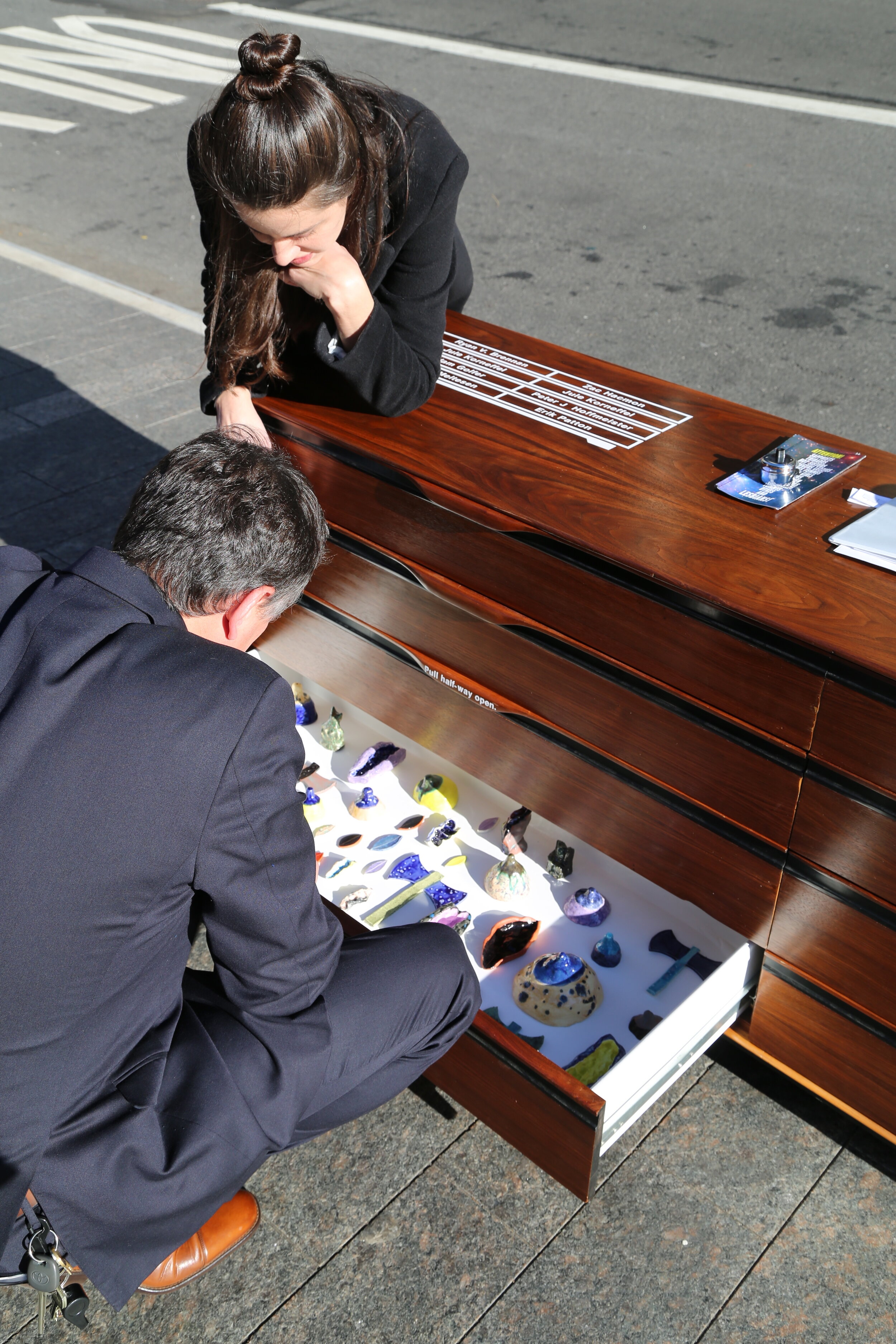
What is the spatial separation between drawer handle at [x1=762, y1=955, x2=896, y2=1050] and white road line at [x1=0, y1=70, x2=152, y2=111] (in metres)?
9.30

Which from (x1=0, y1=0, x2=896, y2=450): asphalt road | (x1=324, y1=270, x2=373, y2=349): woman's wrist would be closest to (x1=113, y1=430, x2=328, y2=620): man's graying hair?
(x1=324, y1=270, x2=373, y2=349): woman's wrist

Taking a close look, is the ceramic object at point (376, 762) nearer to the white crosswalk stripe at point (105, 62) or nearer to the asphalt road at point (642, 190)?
the asphalt road at point (642, 190)

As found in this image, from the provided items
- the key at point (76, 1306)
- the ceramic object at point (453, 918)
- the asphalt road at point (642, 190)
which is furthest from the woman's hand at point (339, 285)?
the asphalt road at point (642, 190)

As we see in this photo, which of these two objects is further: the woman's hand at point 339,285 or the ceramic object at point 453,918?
the ceramic object at point 453,918

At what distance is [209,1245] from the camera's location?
79.8 inches

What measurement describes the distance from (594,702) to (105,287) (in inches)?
202

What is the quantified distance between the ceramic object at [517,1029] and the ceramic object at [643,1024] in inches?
7.0

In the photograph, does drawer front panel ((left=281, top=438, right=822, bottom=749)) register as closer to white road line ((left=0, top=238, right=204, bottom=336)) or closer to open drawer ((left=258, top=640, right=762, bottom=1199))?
open drawer ((left=258, top=640, right=762, bottom=1199))

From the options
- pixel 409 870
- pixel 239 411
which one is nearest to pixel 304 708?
pixel 409 870

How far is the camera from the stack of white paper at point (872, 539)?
6.22 ft

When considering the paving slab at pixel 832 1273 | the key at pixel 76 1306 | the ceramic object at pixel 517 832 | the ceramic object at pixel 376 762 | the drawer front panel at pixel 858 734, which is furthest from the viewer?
the ceramic object at pixel 376 762

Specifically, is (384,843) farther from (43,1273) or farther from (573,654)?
(43,1273)

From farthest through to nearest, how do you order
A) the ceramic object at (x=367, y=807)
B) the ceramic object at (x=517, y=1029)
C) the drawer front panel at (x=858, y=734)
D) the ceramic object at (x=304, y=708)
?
the ceramic object at (x=304, y=708), the ceramic object at (x=367, y=807), the ceramic object at (x=517, y=1029), the drawer front panel at (x=858, y=734)

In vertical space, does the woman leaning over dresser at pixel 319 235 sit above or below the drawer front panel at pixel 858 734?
above
